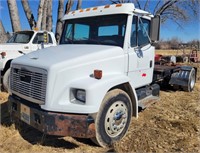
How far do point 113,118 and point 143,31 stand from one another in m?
2.09

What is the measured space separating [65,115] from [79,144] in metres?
0.82

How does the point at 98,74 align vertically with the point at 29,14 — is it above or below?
below

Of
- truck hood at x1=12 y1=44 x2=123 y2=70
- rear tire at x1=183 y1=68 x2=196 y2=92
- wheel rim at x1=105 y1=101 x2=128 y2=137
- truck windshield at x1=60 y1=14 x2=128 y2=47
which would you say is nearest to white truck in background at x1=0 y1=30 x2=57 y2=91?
truck windshield at x1=60 y1=14 x2=128 y2=47

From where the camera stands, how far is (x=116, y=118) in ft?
12.8

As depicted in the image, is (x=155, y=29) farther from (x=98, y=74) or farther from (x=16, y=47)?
(x=16, y=47)

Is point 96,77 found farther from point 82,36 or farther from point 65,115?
point 82,36

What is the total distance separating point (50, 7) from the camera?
15.0m

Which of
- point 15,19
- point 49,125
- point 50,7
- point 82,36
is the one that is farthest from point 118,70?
point 50,7

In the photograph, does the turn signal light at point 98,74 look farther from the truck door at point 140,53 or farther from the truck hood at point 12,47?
the truck hood at point 12,47

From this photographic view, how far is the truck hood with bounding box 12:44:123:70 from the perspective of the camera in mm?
3555

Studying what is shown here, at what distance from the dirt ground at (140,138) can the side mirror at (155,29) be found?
1778 mm

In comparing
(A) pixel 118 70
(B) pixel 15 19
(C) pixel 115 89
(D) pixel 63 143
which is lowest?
(D) pixel 63 143

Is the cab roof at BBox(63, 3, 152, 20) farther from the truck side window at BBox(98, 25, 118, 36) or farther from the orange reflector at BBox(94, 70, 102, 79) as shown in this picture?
the orange reflector at BBox(94, 70, 102, 79)

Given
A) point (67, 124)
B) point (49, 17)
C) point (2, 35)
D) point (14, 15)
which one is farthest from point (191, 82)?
point (49, 17)
